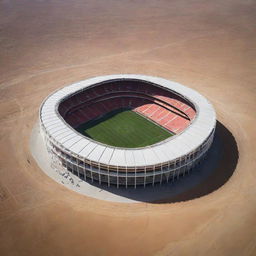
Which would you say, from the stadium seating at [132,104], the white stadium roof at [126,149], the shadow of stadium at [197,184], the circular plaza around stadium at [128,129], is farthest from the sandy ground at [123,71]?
the stadium seating at [132,104]

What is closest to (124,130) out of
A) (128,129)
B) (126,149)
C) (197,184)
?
(128,129)

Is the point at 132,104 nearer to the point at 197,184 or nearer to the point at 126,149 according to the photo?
the point at 126,149

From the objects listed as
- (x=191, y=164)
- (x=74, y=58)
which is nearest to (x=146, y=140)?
(x=191, y=164)

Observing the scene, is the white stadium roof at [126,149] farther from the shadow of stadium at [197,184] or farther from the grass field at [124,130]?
the grass field at [124,130]

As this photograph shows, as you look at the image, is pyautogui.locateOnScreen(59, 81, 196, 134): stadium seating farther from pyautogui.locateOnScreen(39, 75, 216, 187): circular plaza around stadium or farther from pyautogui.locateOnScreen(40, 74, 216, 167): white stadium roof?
pyautogui.locateOnScreen(40, 74, 216, 167): white stadium roof

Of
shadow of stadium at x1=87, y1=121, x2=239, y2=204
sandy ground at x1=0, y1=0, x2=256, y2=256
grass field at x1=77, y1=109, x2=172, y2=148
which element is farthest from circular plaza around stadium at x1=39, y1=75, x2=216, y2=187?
sandy ground at x1=0, y1=0, x2=256, y2=256
